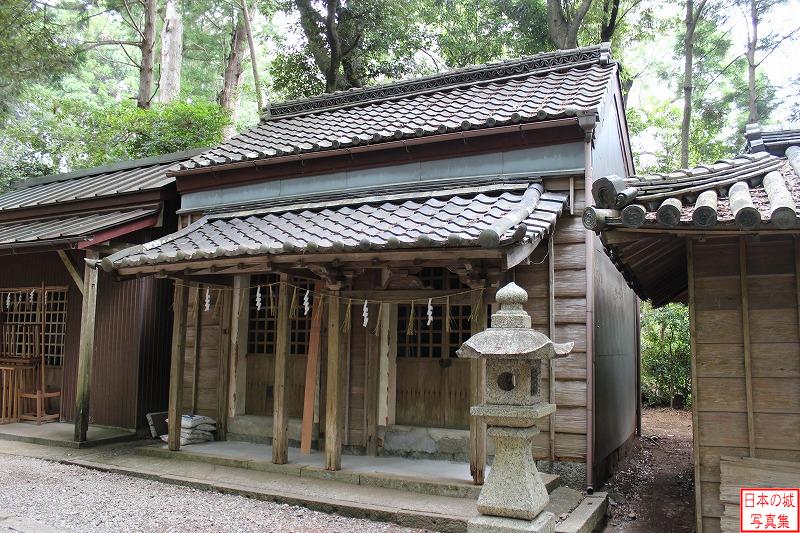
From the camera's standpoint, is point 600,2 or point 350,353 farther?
point 600,2

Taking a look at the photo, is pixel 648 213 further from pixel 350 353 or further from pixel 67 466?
pixel 67 466

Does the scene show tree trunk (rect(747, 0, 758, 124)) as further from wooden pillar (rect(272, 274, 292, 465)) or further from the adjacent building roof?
wooden pillar (rect(272, 274, 292, 465))

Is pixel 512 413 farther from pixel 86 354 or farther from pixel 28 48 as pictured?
pixel 28 48

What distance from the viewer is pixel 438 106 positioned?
385 inches

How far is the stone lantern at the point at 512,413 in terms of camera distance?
4496mm

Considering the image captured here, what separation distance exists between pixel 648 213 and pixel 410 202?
3770mm

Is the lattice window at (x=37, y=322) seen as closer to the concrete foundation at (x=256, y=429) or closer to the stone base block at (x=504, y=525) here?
the concrete foundation at (x=256, y=429)

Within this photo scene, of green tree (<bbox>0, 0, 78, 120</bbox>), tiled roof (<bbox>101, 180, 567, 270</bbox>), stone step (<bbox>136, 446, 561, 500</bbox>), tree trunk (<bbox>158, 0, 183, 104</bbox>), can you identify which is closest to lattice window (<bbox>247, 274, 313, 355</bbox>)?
tiled roof (<bbox>101, 180, 567, 270</bbox>)

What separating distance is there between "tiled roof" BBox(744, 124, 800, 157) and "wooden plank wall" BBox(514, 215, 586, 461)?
2122 millimetres

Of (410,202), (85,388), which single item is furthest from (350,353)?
(85,388)

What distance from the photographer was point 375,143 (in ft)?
28.4

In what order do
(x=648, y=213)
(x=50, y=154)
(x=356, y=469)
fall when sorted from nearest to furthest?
(x=648, y=213) → (x=356, y=469) → (x=50, y=154)

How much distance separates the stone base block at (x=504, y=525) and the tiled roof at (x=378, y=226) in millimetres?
2437

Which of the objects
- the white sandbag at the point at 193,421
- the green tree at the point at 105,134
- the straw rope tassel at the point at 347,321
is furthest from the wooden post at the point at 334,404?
the green tree at the point at 105,134
